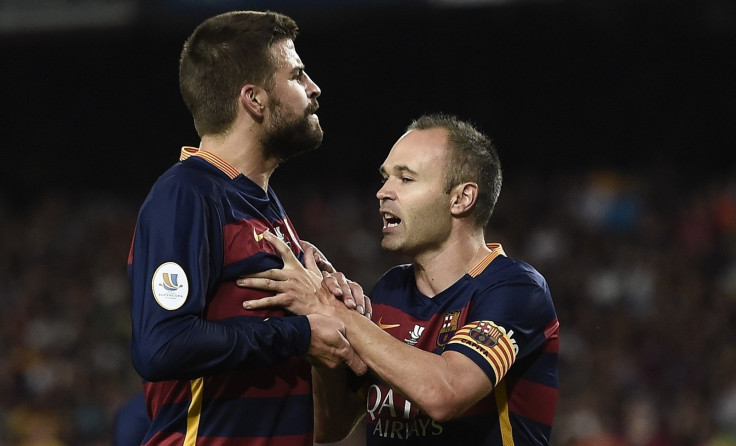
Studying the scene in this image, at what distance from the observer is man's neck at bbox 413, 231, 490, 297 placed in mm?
3900

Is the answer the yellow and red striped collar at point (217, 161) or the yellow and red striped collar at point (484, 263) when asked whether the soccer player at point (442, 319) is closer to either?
the yellow and red striped collar at point (484, 263)

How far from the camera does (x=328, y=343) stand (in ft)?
10.8

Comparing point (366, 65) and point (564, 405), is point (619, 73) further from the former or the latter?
point (564, 405)

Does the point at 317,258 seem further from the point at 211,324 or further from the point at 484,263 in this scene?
the point at 211,324

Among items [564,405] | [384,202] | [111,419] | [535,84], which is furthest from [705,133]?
[384,202]

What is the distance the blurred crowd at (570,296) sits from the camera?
8.91 metres

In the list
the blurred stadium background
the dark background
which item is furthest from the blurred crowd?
the dark background

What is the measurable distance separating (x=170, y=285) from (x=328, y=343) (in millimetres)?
570

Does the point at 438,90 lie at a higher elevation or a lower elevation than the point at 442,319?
higher

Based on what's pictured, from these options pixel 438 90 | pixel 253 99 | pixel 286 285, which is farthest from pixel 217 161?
pixel 438 90

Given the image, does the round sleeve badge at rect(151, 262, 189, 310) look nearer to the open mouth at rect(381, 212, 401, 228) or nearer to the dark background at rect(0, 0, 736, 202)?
the open mouth at rect(381, 212, 401, 228)

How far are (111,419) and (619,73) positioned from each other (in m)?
7.91

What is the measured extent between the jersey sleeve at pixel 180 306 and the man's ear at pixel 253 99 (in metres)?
0.41

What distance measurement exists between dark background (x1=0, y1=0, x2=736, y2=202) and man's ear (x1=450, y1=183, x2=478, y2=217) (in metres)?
8.11
